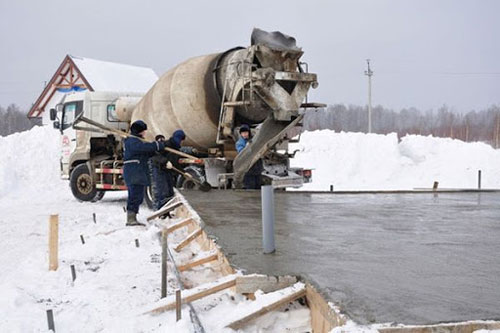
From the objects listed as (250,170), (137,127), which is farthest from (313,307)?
(250,170)

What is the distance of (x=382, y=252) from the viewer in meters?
4.38

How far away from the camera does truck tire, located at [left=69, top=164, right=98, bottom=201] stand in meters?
14.4

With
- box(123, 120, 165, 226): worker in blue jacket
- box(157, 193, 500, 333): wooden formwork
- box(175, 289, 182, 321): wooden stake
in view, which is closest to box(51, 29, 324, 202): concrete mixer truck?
box(123, 120, 165, 226): worker in blue jacket

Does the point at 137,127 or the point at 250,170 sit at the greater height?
the point at 137,127

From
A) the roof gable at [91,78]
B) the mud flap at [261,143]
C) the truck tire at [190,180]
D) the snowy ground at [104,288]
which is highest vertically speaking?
the roof gable at [91,78]

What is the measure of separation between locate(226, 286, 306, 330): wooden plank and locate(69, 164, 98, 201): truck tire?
12.0m

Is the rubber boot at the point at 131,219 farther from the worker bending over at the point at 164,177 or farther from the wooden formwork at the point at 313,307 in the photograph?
the wooden formwork at the point at 313,307

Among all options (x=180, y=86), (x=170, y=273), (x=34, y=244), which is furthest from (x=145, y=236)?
(x=180, y=86)

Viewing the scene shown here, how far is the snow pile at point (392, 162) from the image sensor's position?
773 inches

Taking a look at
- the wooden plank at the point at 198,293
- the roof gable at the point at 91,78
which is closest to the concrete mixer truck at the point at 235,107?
the wooden plank at the point at 198,293

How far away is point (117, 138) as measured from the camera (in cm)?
1438

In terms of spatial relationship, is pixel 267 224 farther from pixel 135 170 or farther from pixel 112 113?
pixel 112 113

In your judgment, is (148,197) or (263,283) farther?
(148,197)

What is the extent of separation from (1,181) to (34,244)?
11.5 m
